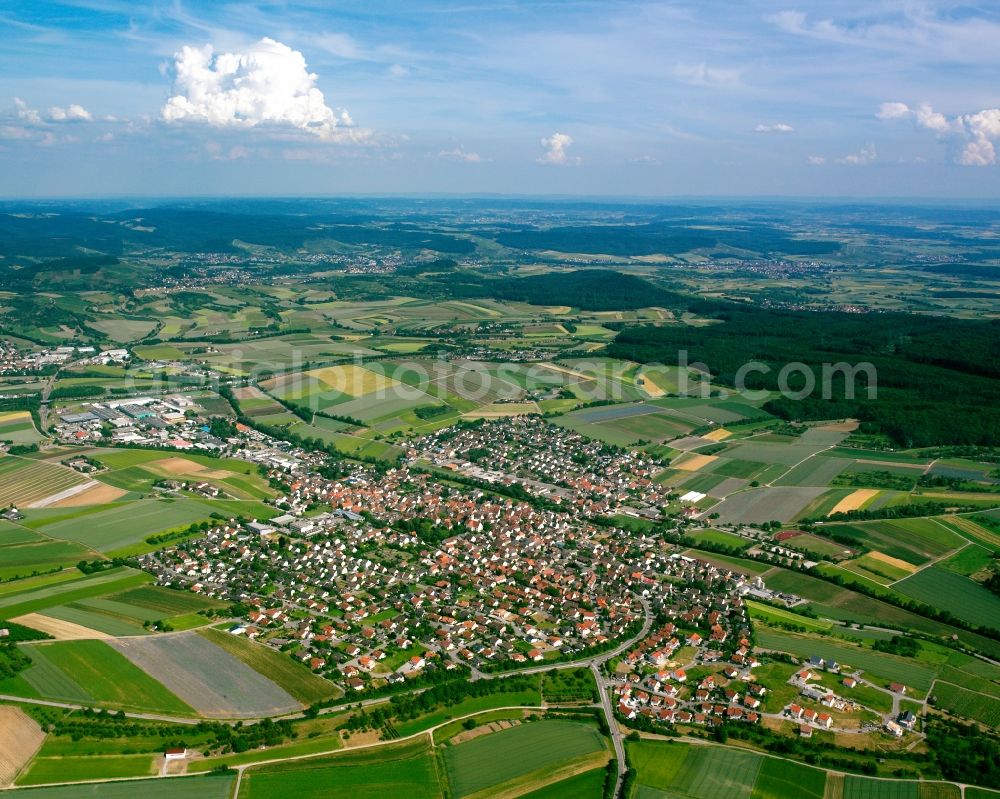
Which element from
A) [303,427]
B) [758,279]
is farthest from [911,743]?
[758,279]

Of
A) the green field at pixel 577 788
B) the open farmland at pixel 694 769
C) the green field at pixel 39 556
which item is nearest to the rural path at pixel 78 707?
the green field at pixel 39 556

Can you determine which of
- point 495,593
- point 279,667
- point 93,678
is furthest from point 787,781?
point 93,678

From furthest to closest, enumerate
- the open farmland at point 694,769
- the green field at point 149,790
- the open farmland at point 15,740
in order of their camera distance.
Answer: the open farmland at point 694,769 < the open farmland at point 15,740 < the green field at point 149,790

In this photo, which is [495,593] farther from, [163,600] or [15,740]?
[15,740]

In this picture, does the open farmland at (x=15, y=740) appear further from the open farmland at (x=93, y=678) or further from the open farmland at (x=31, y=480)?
the open farmland at (x=31, y=480)

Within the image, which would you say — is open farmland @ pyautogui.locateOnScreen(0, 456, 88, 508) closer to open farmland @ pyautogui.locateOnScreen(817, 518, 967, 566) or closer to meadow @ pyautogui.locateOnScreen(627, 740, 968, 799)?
meadow @ pyautogui.locateOnScreen(627, 740, 968, 799)

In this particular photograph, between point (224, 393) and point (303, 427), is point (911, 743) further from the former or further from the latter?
point (224, 393)
